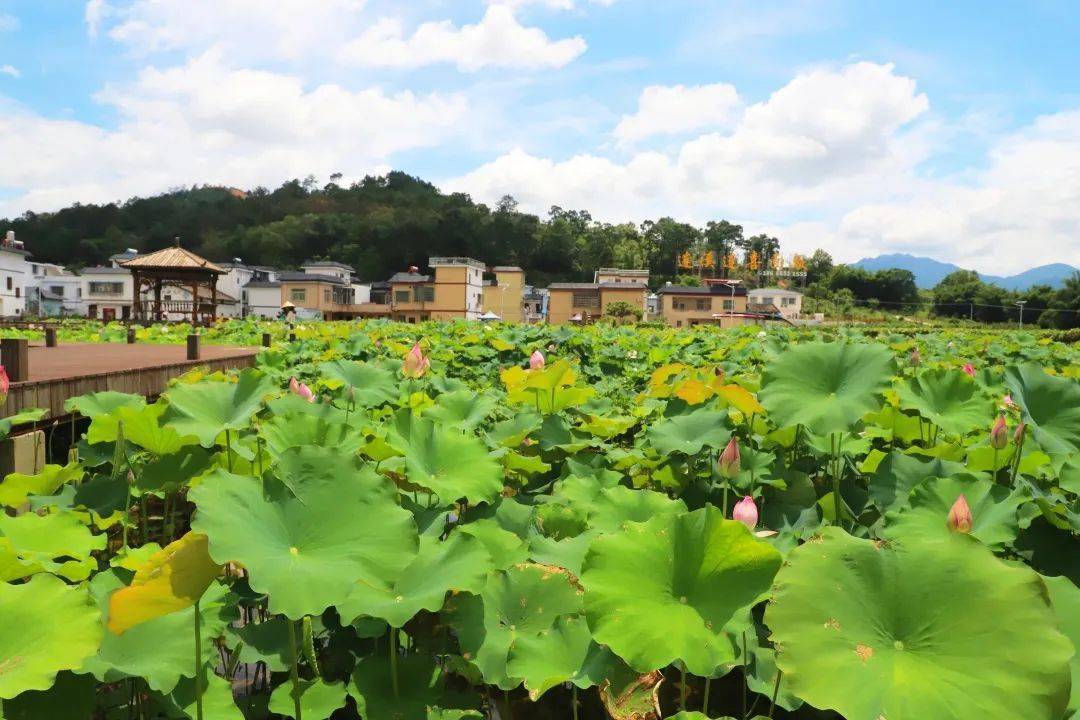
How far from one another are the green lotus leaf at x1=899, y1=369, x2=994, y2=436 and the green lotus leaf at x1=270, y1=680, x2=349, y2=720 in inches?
59.3

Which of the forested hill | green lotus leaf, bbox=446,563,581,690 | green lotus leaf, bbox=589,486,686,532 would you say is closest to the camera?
green lotus leaf, bbox=446,563,581,690

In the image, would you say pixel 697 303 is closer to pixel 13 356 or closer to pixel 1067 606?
pixel 13 356

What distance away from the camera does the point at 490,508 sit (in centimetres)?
150

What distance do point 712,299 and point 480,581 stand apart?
171 ft

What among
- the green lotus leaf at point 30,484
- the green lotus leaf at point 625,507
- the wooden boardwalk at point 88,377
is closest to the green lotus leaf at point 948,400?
the green lotus leaf at point 625,507

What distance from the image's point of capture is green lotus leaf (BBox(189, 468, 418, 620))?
85cm

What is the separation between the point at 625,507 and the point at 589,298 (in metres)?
50.9

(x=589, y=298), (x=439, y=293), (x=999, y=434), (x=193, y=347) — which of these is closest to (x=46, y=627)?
(x=999, y=434)

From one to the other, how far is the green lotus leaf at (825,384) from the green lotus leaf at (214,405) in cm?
116

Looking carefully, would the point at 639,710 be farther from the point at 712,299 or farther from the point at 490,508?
the point at 712,299

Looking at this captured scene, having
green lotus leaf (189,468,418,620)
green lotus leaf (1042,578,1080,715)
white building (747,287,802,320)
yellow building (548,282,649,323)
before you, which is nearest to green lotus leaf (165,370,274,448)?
green lotus leaf (189,468,418,620)

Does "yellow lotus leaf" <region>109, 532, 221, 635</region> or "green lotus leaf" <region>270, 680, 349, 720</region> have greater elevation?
"yellow lotus leaf" <region>109, 532, 221, 635</region>

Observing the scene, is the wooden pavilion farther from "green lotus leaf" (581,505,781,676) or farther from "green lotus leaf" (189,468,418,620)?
A: "green lotus leaf" (581,505,781,676)

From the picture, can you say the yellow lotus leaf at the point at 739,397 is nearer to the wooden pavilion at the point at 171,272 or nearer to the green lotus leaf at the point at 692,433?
the green lotus leaf at the point at 692,433
